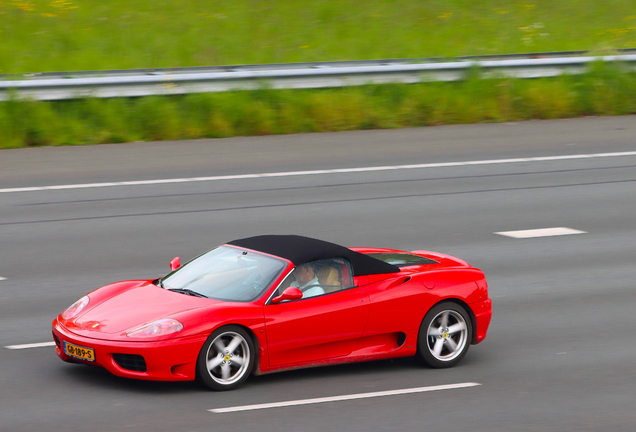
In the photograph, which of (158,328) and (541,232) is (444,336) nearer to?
(158,328)

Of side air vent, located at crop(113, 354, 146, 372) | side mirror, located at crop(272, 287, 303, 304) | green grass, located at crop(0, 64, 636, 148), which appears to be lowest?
side air vent, located at crop(113, 354, 146, 372)

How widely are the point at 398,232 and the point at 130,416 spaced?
23.1ft

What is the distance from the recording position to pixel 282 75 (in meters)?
20.1

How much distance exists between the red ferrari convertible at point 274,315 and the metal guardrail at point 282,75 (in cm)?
1056

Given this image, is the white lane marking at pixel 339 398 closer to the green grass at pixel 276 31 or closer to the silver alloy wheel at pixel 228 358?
the silver alloy wheel at pixel 228 358

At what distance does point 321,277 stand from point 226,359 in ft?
3.66

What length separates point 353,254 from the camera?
8.62 meters

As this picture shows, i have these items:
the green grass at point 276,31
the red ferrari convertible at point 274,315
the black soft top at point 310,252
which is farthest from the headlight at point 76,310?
the green grass at point 276,31

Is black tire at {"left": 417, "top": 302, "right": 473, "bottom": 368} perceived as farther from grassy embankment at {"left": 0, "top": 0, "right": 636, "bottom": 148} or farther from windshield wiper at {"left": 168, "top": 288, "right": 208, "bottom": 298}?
grassy embankment at {"left": 0, "top": 0, "right": 636, "bottom": 148}

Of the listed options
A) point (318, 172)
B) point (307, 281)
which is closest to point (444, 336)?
point (307, 281)

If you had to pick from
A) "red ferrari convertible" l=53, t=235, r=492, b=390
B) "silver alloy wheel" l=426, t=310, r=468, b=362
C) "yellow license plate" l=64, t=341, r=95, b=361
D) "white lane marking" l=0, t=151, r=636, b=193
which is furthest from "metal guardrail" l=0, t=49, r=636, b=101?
"silver alloy wheel" l=426, t=310, r=468, b=362

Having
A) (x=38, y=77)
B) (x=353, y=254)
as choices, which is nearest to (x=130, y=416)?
(x=353, y=254)

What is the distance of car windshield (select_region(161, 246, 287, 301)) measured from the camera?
8.12 metres

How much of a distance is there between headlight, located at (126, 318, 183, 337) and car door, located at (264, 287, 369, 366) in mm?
725
